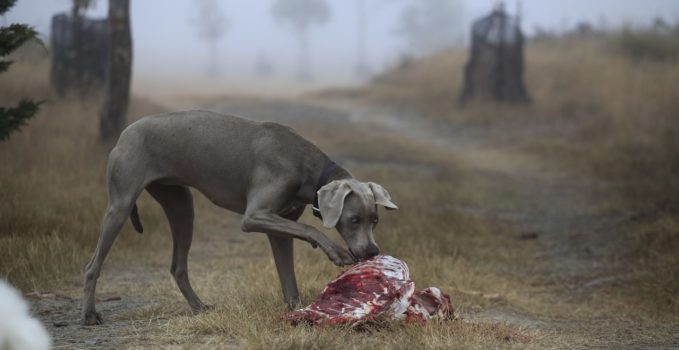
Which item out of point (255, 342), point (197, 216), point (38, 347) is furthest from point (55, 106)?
point (38, 347)

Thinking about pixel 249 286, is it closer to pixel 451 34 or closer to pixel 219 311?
pixel 219 311

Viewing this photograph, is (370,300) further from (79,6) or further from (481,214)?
(79,6)

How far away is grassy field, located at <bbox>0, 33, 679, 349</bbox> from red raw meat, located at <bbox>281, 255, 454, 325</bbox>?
136mm

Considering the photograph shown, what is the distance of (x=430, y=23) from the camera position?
89625 millimetres

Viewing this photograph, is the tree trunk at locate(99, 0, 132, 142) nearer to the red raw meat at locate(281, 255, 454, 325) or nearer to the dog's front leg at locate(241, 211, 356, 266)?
the dog's front leg at locate(241, 211, 356, 266)

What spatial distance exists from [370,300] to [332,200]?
2.08 feet

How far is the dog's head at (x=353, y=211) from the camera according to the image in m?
5.11

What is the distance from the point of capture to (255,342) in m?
4.38

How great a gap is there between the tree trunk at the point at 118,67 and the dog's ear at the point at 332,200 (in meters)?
6.84

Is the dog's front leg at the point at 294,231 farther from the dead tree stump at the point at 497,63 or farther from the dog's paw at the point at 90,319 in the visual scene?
the dead tree stump at the point at 497,63

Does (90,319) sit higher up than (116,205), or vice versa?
(116,205)

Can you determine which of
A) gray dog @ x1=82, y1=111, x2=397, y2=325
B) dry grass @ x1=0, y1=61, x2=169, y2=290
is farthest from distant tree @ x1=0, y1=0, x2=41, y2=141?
gray dog @ x1=82, y1=111, x2=397, y2=325

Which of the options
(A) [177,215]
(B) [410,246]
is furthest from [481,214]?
(A) [177,215]

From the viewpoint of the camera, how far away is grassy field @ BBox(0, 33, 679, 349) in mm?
5043
